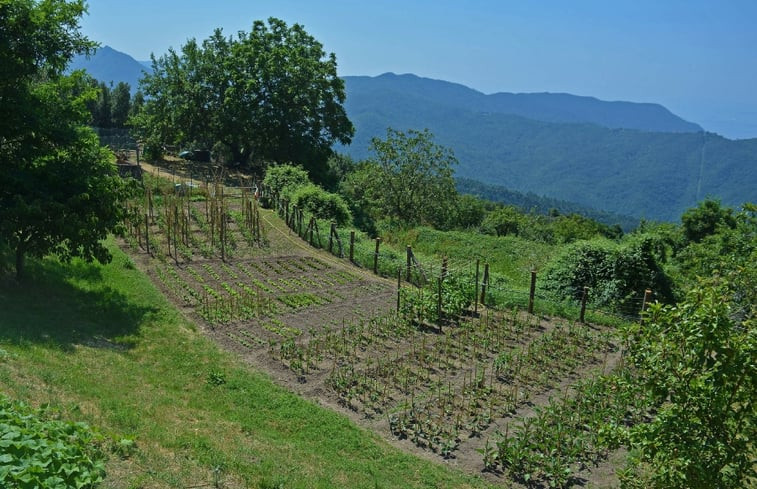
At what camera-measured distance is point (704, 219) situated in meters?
37.1

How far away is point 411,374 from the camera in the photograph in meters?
14.1

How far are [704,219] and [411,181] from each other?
1865 centimetres

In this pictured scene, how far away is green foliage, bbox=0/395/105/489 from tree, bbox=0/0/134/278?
791 centimetres

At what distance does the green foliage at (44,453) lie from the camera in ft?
18.4

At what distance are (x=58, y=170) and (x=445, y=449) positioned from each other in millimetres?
11267

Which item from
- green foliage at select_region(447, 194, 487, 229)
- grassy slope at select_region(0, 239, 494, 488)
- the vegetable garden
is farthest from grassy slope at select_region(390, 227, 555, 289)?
grassy slope at select_region(0, 239, 494, 488)

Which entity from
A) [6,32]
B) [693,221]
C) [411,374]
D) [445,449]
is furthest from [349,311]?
[693,221]

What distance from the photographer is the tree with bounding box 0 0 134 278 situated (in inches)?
559

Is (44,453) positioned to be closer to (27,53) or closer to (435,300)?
(27,53)

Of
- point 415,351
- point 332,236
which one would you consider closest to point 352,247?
point 332,236

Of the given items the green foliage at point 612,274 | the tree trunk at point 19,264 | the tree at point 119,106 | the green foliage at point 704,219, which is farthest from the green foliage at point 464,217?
the tree trunk at point 19,264

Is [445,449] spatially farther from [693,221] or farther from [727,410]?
[693,221]

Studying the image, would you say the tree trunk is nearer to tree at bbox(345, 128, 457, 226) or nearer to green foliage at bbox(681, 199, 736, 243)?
tree at bbox(345, 128, 457, 226)

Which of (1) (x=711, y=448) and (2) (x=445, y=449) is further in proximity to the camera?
(2) (x=445, y=449)
